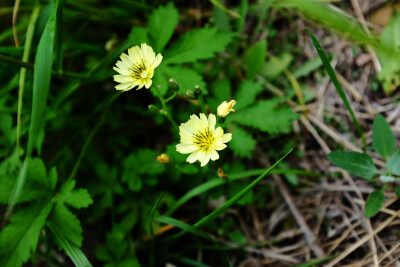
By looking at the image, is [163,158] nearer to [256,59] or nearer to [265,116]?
[265,116]

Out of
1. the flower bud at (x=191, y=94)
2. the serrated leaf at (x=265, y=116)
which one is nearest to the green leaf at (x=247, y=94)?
the serrated leaf at (x=265, y=116)

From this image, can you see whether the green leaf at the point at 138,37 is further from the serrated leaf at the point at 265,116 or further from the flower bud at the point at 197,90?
the serrated leaf at the point at 265,116

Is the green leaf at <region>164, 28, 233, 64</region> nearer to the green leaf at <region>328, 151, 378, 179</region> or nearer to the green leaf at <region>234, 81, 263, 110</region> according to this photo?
the green leaf at <region>234, 81, 263, 110</region>

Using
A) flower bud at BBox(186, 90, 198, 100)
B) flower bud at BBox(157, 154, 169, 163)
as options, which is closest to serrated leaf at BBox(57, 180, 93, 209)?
flower bud at BBox(157, 154, 169, 163)

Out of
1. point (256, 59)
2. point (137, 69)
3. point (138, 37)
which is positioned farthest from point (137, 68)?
point (256, 59)

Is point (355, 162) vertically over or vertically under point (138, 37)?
under

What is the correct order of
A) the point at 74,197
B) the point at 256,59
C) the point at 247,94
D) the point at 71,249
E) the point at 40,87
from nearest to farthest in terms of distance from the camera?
the point at 40,87, the point at 71,249, the point at 74,197, the point at 247,94, the point at 256,59
